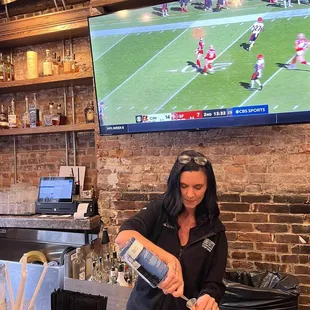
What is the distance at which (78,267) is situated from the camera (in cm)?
265

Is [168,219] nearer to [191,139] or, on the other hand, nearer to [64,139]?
[191,139]

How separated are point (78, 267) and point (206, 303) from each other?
1403mm

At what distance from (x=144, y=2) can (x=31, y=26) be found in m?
1.17

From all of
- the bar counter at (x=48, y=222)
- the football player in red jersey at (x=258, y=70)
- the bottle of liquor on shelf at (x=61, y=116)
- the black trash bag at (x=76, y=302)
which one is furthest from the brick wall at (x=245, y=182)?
the black trash bag at (x=76, y=302)

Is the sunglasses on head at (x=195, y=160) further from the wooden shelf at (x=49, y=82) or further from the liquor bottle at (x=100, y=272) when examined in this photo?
the wooden shelf at (x=49, y=82)

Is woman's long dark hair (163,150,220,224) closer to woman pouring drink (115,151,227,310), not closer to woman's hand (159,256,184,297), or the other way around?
woman pouring drink (115,151,227,310)

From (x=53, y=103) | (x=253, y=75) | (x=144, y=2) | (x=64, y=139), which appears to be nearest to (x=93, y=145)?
(x=64, y=139)

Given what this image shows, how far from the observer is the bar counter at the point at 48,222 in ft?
9.85

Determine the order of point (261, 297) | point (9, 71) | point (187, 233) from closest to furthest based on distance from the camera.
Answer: point (187, 233)
point (261, 297)
point (9, 71)

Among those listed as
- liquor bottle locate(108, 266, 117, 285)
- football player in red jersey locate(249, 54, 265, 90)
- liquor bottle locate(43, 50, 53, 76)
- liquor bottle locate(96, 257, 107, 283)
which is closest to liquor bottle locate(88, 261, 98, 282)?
liquor bottle locate(96, 257, 107, 283)

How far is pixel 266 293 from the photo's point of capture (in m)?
2.15

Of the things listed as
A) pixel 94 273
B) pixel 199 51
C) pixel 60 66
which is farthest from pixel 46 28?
pixel 94 273

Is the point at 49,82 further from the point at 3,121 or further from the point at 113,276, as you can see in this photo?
the point at 113,276

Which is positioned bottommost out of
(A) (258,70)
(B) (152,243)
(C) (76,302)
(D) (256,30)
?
(C) (76,302)
